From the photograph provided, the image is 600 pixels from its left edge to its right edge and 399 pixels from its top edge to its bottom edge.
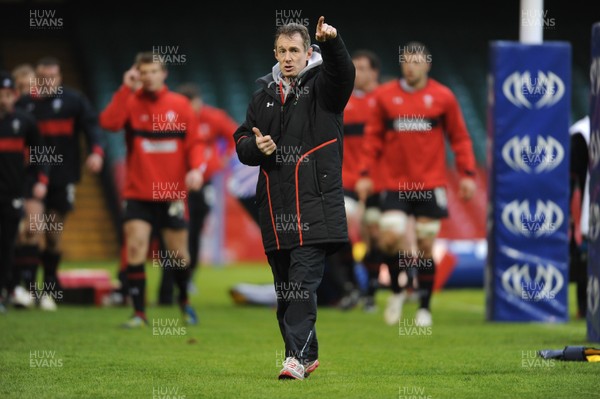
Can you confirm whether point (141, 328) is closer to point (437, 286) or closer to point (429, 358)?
point (429, 358)

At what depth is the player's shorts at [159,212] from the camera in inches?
444

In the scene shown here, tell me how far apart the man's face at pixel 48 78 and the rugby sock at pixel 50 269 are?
1.86 meters

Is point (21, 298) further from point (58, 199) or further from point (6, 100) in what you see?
point (6, 100)

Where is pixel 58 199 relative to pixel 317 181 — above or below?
below

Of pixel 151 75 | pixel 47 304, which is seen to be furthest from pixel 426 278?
pixel 47 304

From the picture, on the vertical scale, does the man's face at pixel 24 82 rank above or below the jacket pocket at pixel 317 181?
above

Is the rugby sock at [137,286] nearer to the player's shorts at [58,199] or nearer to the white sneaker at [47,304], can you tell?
the white sneaker at [47,304]

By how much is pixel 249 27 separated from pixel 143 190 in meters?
20.5

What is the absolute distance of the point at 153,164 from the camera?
1146 centimetres

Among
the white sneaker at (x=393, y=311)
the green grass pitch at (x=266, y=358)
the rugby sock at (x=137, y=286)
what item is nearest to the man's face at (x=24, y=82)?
the green grass pitch at (x=266, y=358)

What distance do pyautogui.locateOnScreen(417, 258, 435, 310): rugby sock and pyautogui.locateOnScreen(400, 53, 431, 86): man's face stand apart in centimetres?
172

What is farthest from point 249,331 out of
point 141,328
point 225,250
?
point 225,250

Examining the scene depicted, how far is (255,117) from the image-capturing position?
7.73 meters

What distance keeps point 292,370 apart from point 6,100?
655 centimetres
